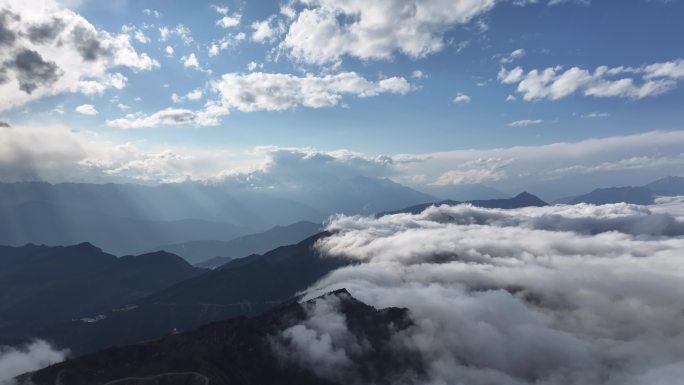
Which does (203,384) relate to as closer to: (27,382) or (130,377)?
(130,377)

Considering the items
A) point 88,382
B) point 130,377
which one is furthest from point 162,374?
point 88,382

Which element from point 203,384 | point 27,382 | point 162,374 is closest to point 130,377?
point 162,374

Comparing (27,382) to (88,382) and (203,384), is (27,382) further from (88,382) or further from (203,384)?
(203,384)

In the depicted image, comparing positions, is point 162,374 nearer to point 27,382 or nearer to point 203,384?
point 203,384

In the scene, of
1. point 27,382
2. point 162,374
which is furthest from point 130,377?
point 27,382

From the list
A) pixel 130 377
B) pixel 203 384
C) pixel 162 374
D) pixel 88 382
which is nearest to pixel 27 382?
pixel 88 382

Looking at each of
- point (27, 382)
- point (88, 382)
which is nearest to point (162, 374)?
point (88, 382)

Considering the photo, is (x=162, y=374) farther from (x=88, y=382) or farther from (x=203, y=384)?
(x=88, y=382)
